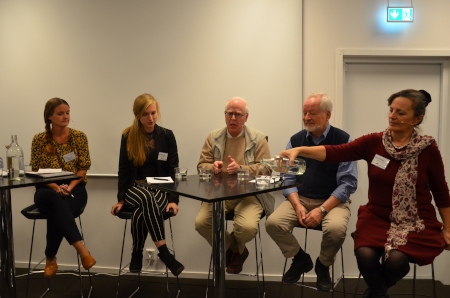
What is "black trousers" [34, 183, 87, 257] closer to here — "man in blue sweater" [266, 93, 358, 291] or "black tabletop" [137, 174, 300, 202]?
"black tabletop" [137, 174, 300, 202]

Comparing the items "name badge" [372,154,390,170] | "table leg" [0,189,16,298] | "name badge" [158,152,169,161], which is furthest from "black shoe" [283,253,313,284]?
"table leg" [0,189,16,298]

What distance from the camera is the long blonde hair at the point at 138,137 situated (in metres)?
3.51

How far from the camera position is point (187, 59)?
13.2 ft

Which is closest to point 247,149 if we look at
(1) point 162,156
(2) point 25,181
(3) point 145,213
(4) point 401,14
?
(1) point 162,156

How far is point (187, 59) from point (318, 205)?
5.50ft

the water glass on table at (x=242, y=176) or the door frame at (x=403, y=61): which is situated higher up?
the door frame at (x=403, y=61)

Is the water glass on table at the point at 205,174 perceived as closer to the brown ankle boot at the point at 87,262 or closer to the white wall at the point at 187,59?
the brown ankle boot at the point at 87,262

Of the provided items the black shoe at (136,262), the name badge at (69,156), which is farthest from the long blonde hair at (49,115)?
the black shoe at (136,262)

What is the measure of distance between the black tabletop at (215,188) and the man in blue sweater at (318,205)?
501 millimetres

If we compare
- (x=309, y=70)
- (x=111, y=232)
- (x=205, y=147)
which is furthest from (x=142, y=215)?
(x=309, y=70)

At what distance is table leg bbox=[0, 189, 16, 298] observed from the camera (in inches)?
115

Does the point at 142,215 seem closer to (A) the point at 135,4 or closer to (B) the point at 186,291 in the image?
(B) the point at 186,291

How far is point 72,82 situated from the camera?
13.6ft

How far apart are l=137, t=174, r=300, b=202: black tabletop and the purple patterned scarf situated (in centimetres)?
55
